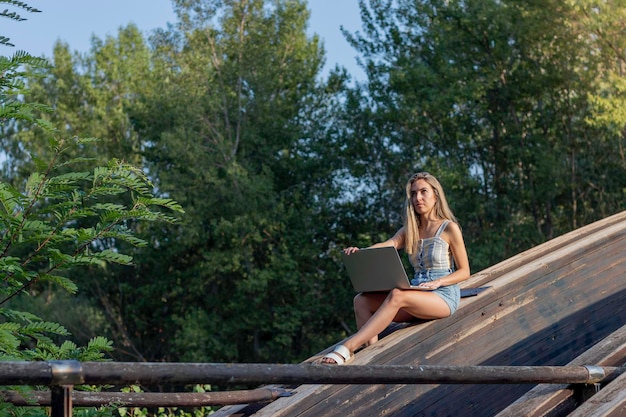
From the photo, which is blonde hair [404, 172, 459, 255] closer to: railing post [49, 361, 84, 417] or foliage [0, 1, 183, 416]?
foliage [0, 1, 183, 416]

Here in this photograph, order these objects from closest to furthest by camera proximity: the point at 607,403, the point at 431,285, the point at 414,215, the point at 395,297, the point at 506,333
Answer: the point at 607,403 < the point at 395,297 < the point at 431,285 < the point at 506,333 < the point at 414,215

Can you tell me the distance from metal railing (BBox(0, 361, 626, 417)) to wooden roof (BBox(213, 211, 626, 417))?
1.73ft

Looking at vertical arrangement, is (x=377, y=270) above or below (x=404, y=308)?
above

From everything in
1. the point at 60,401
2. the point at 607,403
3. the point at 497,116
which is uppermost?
the point at 497,116

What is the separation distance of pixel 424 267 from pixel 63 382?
3.23 m

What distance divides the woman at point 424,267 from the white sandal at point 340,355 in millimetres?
94

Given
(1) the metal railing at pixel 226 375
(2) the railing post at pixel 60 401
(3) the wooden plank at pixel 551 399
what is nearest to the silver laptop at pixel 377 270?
(3) the wooden plank at pixel 551 399

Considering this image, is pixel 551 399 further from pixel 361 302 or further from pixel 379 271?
pixel 361 302

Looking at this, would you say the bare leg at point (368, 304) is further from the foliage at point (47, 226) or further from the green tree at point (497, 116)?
the green tree at point (497, 116)

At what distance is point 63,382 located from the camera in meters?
1.83

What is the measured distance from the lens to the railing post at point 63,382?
5.98ft

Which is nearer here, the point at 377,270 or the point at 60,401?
the point at 60,401

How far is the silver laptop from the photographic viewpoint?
433 cm

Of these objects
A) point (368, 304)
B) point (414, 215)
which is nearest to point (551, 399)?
point (368, 304)
